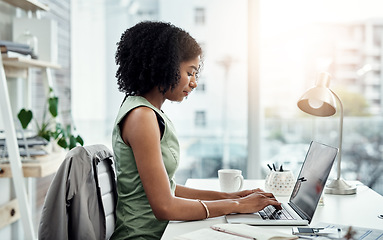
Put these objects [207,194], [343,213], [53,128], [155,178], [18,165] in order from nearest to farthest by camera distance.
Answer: [155,178] → [343,213] → [207,194] → [18,165] → [53,128]

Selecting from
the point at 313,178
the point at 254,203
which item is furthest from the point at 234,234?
the point at 313,178

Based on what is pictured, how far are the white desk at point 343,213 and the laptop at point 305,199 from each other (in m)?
A: 0.04

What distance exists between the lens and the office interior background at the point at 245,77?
2.94 meters

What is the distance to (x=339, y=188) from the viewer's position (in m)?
1.81

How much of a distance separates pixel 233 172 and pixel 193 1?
1662 millimetres

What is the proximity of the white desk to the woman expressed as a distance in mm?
40

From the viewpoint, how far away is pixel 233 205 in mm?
1363

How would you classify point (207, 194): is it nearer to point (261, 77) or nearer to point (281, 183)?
point (281, 183)

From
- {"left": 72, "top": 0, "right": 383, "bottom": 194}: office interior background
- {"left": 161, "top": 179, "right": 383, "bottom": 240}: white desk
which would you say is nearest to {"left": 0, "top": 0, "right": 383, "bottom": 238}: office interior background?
{"left": 72, "top": 0, "right": 383, "bottom": 194}: office interior background

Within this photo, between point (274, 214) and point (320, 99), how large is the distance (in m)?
0.53

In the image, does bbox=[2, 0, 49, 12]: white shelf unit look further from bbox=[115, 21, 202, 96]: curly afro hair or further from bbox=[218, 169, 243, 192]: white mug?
bbox=[218, 169, 243, 192]: white mug

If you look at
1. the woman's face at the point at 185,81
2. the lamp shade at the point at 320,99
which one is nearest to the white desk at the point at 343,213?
the lamp shade at the point at 320,99

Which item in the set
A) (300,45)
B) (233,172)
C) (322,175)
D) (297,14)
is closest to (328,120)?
(300,45)

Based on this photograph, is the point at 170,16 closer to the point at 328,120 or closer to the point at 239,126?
the point at 239,126
